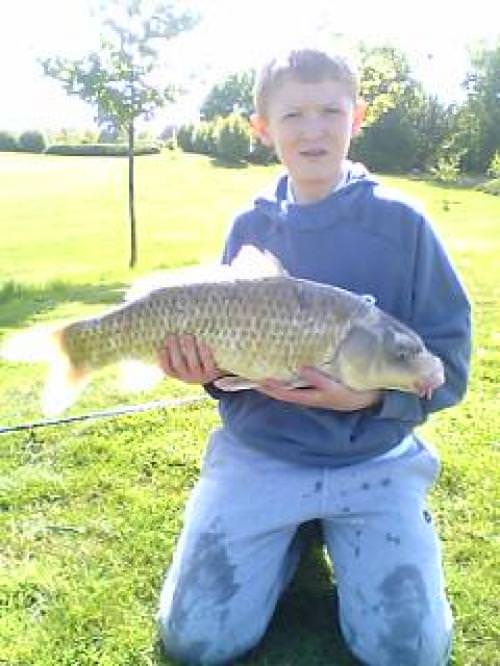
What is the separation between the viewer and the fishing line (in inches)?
181

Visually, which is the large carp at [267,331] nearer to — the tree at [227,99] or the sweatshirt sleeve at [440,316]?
the sweatshirt sleeve at [440,316]

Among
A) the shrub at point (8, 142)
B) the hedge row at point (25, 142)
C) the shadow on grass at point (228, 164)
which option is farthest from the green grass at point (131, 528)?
the shrub at point (8, 142)

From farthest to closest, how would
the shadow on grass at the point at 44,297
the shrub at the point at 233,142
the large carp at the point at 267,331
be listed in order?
the shrub at the point at 233,142, the shadow on grass at the point at 44,297, the large carp at the point at 267,331

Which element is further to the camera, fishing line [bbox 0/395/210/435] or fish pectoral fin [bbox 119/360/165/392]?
fishing line [bbox 0/395/210/435]

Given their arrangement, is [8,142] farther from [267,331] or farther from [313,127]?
[267,331]

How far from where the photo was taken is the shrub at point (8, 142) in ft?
202

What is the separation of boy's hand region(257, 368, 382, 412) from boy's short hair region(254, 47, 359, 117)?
0.99 metres

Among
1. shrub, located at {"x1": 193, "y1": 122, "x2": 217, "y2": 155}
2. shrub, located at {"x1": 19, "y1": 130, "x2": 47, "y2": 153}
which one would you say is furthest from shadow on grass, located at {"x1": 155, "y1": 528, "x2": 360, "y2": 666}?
shrub, located at {"x1": 19, "y1": 130, "x2": 47, "y2": 153}

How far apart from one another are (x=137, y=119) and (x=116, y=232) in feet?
27.4

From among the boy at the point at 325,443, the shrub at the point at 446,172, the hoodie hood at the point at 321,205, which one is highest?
the hoodie hood at the point at 321,205

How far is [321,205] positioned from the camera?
3.08 metres

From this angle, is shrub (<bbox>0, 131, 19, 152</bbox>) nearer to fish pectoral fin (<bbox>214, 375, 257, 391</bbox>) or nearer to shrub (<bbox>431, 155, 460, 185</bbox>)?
shrub (<bbox>431, 155, 460, 185</bbox>)

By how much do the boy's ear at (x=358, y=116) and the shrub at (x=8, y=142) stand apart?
6106 cm

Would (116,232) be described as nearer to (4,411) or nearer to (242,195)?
(242,195)
